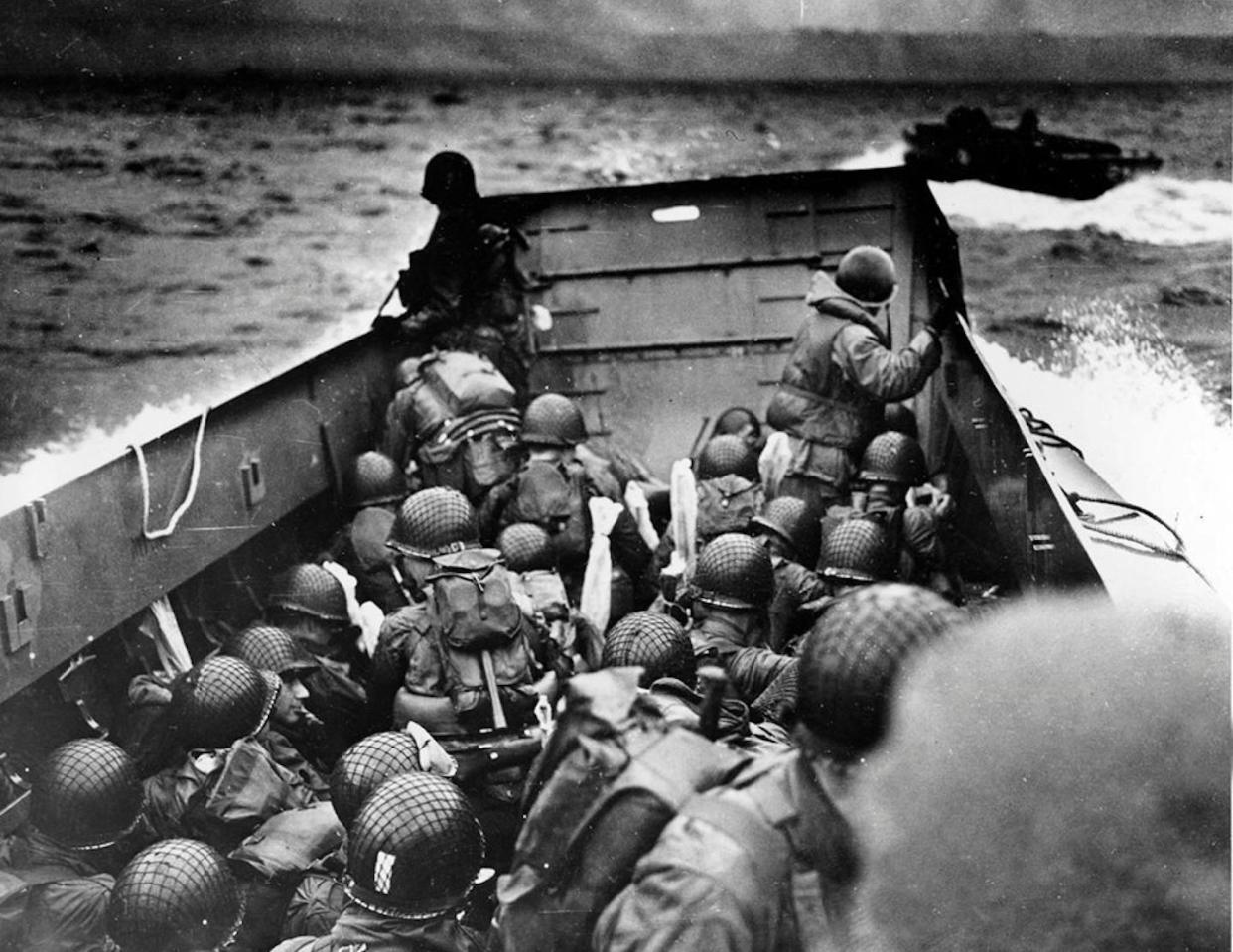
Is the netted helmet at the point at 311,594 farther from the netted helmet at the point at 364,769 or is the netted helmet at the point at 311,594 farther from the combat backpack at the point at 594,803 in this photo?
the combat backpack at the point at 594,803

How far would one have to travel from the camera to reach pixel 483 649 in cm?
406

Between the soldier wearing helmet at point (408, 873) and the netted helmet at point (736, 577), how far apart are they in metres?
1.24

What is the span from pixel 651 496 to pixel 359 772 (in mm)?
2112

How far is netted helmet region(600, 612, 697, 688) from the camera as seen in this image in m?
3.78

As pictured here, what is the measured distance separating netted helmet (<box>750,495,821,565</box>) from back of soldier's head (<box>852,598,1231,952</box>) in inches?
52.7

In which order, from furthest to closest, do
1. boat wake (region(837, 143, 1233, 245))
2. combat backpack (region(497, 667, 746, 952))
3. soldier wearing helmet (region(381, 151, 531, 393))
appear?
soldier wearing helmet (region(381, 151, 531, 393)), boat wake (region(837, 143, 1233, 245)), combat backpack (region(497, 667, 746, 952))

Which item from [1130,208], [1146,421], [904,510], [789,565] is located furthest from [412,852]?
[1130,208]

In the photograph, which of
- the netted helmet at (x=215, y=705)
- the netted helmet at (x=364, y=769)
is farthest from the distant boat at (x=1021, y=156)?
the netted helmet at (x=215, y=705)

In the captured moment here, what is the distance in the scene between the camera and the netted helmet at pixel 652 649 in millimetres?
3775

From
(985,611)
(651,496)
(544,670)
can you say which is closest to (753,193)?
(651,496)

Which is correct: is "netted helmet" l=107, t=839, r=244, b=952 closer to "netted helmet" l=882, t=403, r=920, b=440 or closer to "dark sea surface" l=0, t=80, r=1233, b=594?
"dark sea surface" l=0, t=80, r=1233, b=594

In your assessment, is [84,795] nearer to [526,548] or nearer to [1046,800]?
[526,548]

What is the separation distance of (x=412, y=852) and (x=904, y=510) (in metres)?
2.26

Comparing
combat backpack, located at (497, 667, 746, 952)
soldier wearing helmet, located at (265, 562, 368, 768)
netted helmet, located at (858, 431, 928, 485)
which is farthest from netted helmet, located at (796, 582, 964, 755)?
soldier wearing helmet, located at (265, 562, 368, 768)
